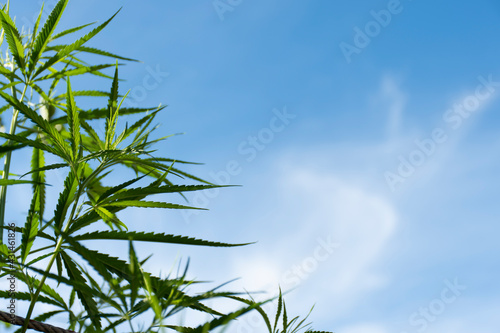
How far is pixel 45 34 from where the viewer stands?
1.72 meters

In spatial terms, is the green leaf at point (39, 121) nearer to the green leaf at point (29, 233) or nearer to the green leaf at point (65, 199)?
the green leaf at point (65, 199)

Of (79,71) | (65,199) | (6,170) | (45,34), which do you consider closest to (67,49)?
(45,34)

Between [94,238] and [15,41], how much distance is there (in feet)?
3.13

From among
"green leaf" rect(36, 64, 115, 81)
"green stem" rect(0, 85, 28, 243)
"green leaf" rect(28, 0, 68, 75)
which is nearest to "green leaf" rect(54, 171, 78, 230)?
"green stem" rect(0, 85, 28, 243)

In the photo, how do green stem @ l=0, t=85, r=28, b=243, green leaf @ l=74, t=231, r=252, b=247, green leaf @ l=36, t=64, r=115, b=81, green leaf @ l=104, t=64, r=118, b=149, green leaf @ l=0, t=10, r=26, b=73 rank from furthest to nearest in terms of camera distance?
1. green leaf @ l=36, t=64, r=115, b=81
2. green leaf @ l=0, t=10, r=26, b=73
3. green stem @ l=0, t=85, r=28, b=243
4. green leaf @ l=104, t=64, r=118, b=149
5. green leaf @ l=74, t=231, r=252, b=247

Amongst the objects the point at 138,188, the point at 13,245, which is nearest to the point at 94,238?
the point at 138,188

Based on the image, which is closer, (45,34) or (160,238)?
(160,238)

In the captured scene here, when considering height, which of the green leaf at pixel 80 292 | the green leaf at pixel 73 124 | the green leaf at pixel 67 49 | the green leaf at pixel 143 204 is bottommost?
the green leaf at pixel 80 292

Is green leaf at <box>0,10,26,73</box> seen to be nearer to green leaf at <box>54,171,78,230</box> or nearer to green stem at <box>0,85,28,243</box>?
green stem at <box>0,85,28,243</box>

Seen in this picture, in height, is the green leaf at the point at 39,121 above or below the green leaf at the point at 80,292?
above

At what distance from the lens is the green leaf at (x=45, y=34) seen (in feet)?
5.57

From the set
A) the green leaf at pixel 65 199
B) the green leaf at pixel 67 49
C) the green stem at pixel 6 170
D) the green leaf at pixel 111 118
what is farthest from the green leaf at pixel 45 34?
the green leaf at pixel 65 199

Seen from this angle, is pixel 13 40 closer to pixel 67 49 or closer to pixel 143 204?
pixel 67 49

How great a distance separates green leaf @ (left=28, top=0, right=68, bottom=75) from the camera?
1.70m
